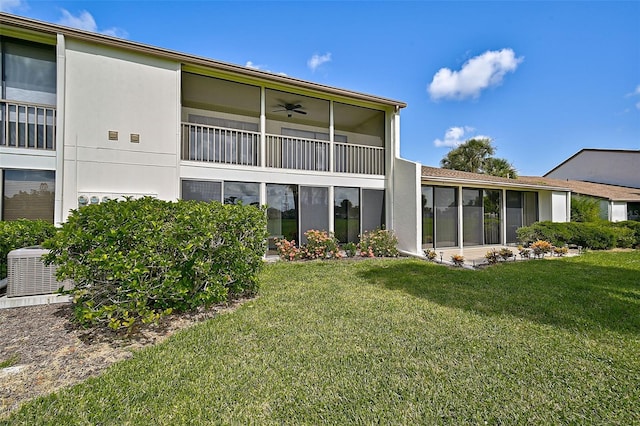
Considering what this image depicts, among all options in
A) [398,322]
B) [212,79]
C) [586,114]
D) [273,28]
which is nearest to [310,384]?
[398,322]

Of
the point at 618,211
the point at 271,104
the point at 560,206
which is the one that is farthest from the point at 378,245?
the point at 618,211

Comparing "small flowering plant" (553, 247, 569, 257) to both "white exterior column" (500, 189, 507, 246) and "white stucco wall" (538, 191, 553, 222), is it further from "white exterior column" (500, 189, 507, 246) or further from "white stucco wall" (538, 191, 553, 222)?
A: "white stucco wall" (538, 191, 553, 222)

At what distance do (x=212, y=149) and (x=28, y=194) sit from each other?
453cm

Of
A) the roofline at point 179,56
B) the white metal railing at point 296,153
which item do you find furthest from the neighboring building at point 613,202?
the white metal railing at point 296,153

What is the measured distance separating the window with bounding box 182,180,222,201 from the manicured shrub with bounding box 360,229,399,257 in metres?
5.13

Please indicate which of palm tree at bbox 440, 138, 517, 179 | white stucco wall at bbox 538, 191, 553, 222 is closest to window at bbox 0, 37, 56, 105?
white stucco wall at bbox 538, 191, 553, 222

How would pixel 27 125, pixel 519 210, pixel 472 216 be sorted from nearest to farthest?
pixel 27 125 → pixel 472 216 → pixel 519 210

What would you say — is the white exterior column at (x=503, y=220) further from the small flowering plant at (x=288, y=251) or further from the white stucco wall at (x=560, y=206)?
the small flowering plant at (x=288, y=251)

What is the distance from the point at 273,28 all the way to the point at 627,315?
42.5ft

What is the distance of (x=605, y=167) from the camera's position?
24.7 metres

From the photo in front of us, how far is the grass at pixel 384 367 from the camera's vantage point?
2.34 m

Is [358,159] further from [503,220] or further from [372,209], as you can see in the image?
[503,220]

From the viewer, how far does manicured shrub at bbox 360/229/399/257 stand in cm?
1004

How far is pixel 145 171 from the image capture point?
309 inches
